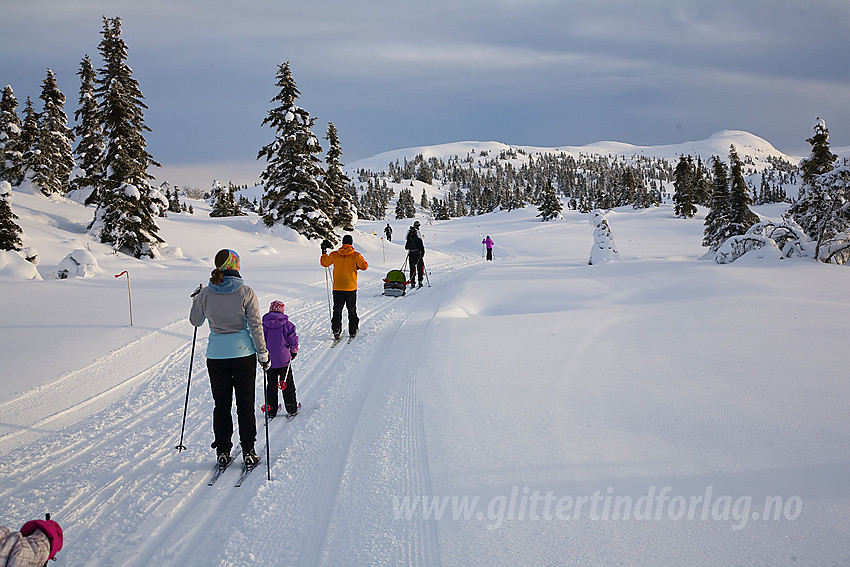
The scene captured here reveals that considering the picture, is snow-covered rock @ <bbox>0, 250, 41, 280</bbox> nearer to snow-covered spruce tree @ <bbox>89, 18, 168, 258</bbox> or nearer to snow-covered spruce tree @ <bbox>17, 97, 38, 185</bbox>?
snow-covered spruce tree @ <bbox>89, 18, 168, 258</bbox>

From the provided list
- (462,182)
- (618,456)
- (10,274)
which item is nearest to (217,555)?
(618,456)

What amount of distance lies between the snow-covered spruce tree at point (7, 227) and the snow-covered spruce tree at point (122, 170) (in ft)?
10.4

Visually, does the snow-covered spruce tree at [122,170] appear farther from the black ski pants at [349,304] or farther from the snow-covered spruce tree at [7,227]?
the black ski pants at [349,304]

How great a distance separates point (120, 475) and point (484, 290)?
32.3ft

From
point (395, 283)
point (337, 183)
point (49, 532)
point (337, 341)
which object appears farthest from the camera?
point (337, 183)

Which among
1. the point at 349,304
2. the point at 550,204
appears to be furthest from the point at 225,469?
the point at 550,204

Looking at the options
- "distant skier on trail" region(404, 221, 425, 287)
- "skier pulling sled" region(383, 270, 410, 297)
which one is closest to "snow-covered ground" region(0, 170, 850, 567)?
"skier pulling sled" region(383, 270, 410, 297)

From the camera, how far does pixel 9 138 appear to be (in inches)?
1150

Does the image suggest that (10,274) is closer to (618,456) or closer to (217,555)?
(217,555)

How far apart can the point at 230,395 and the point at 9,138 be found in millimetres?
37140

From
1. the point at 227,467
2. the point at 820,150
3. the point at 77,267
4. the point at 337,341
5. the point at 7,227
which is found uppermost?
the point at 820,150

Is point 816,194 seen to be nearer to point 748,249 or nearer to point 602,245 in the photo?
point 748,249

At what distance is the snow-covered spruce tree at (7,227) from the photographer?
607 inches

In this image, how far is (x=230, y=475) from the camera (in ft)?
13.5
